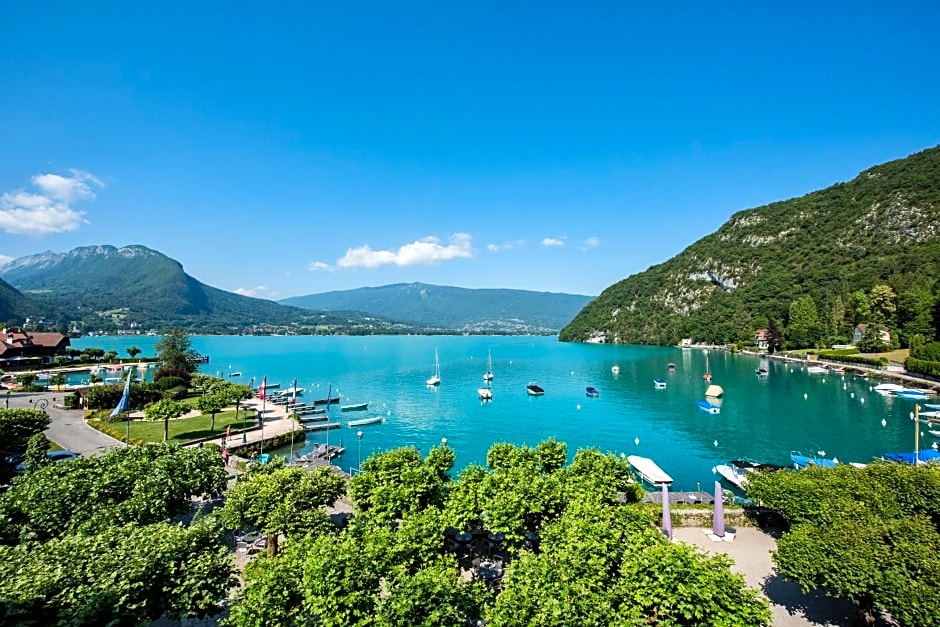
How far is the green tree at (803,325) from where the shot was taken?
107750 millimetres

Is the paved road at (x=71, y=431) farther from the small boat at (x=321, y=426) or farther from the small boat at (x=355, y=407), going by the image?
the small boat at (x=355, y=407)

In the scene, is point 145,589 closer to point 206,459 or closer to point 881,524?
point 206,459

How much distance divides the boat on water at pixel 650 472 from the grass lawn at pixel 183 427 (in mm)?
31910

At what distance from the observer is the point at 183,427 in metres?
38.5

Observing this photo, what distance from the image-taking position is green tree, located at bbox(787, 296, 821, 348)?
107750mm

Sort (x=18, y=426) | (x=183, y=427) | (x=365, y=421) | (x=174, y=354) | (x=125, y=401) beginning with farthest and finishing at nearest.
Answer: (x=174, y=354) < (x=365, y=421) < (x=183, y=427) < (x=125, y=401) < (x=18, y=426)

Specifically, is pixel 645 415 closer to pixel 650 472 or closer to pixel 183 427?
pixel 650 472

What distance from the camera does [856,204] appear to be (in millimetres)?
144375

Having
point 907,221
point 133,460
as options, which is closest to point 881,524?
point 133,460

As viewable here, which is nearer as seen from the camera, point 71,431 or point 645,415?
point 71,431

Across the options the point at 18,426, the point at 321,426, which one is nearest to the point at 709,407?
the point at 321,426

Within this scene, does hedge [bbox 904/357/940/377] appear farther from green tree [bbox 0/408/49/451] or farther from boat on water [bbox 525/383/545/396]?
green tree [bbox 0/408/49/451]

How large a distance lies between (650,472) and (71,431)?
45.7m

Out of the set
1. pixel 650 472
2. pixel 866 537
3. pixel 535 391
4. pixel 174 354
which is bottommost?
pixel 535 391
